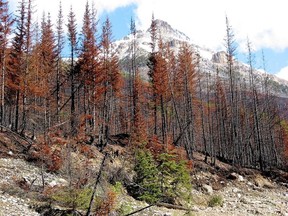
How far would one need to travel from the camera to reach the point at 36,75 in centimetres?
2886

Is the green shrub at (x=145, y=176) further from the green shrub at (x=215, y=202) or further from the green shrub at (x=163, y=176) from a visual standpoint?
the green shrub at (x=215, y=202)

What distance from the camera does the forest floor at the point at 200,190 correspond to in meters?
13.1

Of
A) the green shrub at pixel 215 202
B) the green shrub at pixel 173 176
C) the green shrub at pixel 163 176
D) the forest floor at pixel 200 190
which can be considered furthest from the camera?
the green shrub at pixel 215 202

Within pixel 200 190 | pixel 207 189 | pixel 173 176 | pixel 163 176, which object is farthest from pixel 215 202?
pixel 163 176

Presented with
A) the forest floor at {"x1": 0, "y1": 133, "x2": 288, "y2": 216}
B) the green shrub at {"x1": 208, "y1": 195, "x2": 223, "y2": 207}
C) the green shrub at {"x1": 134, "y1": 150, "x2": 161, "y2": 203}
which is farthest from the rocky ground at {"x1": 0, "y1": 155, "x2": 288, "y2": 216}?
the green shrub at {"x1": 134, "y1": 150, "x2": 161, "y2": 203}

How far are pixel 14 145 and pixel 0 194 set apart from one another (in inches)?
357

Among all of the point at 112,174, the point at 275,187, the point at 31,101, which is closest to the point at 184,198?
the point at 112,174

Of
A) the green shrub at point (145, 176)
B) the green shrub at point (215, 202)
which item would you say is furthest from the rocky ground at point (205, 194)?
the green shrub at point (145, 176)

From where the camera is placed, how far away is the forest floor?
→ 13.1 metres

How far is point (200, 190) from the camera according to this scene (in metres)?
22.3

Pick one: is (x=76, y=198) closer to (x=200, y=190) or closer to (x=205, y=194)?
(x=205, y=194)

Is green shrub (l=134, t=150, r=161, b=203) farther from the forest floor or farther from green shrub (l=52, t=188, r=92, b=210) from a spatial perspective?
green shrub (l=52, t=188, r=92, b=210)

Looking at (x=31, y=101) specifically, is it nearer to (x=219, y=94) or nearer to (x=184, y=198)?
(x=184, y=198)

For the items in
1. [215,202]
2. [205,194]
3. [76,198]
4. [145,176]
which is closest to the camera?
[76,198]
